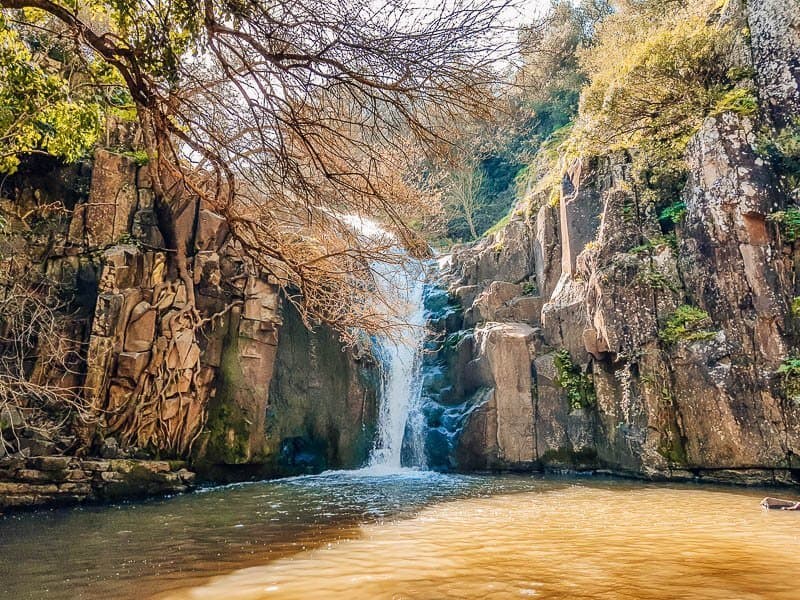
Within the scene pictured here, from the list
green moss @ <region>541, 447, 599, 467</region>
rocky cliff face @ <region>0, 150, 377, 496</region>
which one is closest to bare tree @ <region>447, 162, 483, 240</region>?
rocky cliff face @ <region>0, 150, 377, 496</region>

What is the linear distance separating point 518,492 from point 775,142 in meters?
9.21

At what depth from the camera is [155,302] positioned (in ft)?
33.3

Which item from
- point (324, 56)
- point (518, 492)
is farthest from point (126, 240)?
point (518, 492)

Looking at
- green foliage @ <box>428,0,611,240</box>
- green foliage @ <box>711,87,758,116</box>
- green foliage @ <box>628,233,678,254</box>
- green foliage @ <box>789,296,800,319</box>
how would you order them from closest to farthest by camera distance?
green foliage @ <box>789,296,800,319</box>, green foliage @ <box>711,87,758,116</box>, green foliage @ <box>628,233,678,254</box>, green foliage @ <box>428,0,611,240</box>

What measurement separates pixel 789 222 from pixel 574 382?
5.71 meters

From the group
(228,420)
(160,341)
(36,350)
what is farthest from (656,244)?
(36,350)

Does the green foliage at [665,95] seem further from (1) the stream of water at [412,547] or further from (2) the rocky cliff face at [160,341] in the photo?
(2) the rocky cliff face at [160,341]

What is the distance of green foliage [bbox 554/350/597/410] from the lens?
Result: 39.1 ft

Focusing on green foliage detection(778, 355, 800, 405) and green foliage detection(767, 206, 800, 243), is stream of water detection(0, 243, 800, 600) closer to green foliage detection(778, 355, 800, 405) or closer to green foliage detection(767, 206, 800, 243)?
green foliage detection(778, 355, 800, 405)

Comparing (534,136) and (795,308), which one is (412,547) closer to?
(795,308)

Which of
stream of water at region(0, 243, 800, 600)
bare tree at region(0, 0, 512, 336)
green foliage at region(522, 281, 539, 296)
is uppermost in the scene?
green foliage at region(522, 281, 539, 296)

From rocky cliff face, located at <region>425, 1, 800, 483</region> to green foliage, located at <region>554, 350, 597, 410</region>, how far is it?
4cm

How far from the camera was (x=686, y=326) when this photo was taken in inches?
402

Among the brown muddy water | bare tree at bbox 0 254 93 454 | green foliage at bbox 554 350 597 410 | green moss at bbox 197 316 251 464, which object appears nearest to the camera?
the brown muddy water
